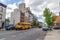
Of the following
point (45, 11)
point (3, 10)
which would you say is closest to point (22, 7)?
point (45, 11)

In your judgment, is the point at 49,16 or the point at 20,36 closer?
the point at 20,36

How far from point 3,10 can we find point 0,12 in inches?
101

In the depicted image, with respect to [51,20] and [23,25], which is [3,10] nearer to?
[23,25]

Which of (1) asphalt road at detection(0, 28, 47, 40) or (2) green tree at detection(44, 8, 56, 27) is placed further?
(2) green tree at detection(44, 8, 56, 27)

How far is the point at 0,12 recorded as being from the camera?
6525 centimetres

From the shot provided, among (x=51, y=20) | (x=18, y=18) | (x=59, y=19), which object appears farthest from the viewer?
(x=18, y=18)

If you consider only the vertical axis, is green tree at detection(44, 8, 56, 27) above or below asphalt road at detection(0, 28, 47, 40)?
above

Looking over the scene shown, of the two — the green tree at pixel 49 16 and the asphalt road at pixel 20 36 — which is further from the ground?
→ the green tree at pixel 49 16

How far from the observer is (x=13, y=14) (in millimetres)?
107562

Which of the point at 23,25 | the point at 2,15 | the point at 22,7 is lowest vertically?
the point at 23,25

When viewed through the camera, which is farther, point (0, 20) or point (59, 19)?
point (59, 19)

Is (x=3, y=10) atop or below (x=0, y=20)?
atop

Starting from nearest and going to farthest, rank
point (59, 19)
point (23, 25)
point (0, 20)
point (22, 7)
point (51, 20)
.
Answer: point (23, 25) < point (0, 20) < point (51, 20) < point (59, 19) < point (22, 7)

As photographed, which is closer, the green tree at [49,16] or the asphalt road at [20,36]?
the asphalt road at [20,36]
